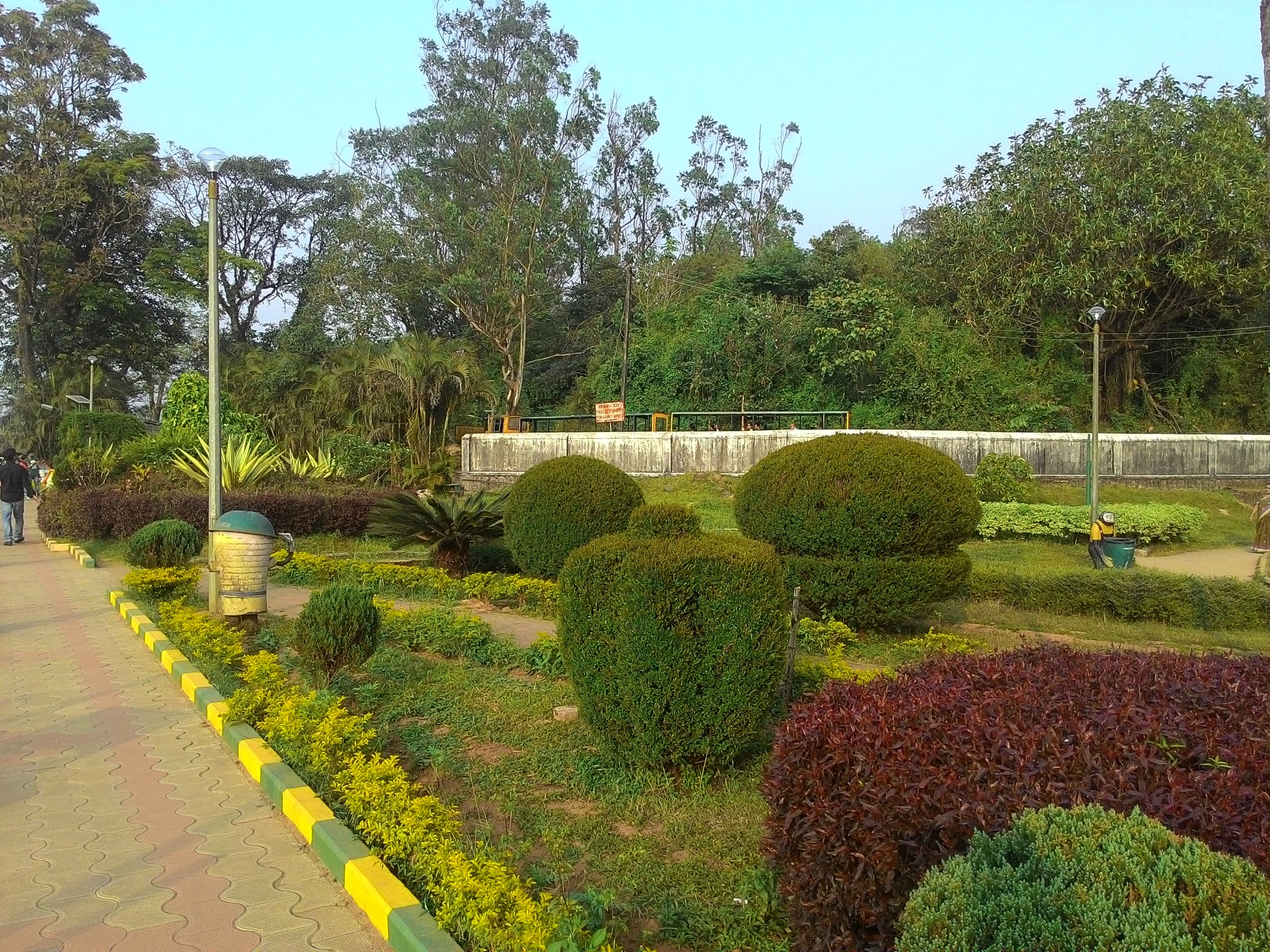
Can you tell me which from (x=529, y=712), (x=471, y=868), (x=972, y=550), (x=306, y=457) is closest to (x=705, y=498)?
(x=972, y=550)

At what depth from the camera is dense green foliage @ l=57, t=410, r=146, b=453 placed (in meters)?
22.7

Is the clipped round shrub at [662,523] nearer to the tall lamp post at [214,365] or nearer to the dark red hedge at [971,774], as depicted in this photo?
the dark red hedge at [971,774]

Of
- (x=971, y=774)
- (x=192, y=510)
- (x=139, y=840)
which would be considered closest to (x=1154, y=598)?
(x=971, y=774)

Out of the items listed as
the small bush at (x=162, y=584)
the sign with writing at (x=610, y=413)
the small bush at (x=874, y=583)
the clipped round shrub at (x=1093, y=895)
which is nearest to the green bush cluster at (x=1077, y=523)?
the sign with writing at (x=610, y=413)

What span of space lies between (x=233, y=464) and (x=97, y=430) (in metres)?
6.89

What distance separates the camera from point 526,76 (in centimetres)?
3609

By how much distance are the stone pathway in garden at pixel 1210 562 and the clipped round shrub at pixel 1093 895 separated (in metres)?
14.9

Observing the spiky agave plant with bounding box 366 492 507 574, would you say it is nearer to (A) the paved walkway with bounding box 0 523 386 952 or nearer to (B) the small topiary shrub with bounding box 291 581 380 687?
(A) the paved walkway with bounding box 0 523 386 952

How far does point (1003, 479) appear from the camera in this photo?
22.9 metres

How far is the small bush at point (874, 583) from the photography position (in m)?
8.82

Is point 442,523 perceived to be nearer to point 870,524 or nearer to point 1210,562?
point 870,524

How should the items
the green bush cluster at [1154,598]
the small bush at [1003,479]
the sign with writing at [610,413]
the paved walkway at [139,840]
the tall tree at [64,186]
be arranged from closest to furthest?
the paved walkway at [139,840] < the green bush cluster at [1154,598] < the small bush at [1003,479] < the sign with writing at [610,413] < the tall tree at [64,186]

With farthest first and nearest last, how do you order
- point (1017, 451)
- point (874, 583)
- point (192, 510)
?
1. point (1017, 451)
2. point (192, 510)
3. point (874, 583)

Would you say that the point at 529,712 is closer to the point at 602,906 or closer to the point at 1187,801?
the point at 602,906
